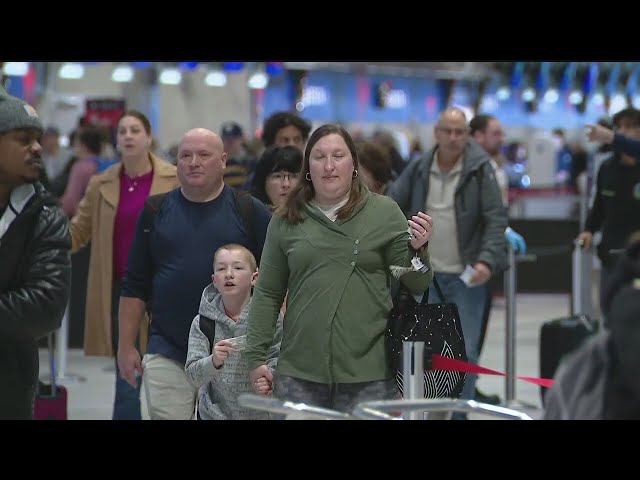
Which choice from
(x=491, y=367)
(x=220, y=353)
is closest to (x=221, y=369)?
(x=220, y=353)

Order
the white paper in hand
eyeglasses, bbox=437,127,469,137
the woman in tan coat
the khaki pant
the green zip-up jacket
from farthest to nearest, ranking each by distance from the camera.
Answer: eyeglasses, bbox=437,127,469,137 → the white paper in hand → the woman in tan coat → the khaki pant → the green zip-up jacket

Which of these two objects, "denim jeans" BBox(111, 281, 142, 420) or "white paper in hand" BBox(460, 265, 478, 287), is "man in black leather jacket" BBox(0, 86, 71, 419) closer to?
"denim jeans" BBox(111, 281, 142, 420)

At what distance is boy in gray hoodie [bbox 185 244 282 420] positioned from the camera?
5242mm

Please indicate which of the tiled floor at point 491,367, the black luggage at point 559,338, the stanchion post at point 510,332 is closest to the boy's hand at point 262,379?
the tiled floor at point 491,367

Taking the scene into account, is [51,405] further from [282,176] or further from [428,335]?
[428,335]

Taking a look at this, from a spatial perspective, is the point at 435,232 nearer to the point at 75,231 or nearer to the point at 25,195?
the point at 75,231

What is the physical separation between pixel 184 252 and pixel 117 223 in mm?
1839

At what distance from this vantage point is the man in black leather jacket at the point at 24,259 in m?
4.35

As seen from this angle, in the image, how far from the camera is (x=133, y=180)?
751 centimetres

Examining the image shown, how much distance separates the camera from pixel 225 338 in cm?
533

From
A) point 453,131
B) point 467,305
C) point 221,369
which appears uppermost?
point 453,131

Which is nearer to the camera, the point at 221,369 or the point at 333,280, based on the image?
the point at 333,280

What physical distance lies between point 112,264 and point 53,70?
19273mm

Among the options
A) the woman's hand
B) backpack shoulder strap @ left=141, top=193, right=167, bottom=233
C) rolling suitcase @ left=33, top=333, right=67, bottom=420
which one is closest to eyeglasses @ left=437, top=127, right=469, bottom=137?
backpack shoulder strap @ left=141, top=193, right=167, bottom=233
